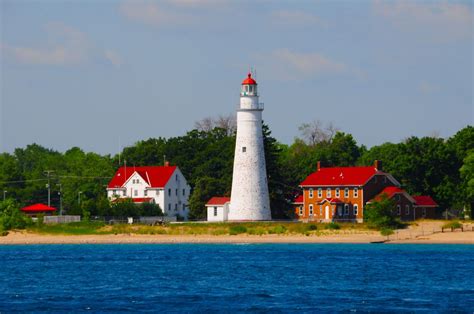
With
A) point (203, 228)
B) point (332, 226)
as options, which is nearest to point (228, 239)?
point (203, 228)

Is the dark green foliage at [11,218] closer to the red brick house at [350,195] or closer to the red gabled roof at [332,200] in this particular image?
the red brick house at [350,195]

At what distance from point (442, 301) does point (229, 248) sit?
120 ft

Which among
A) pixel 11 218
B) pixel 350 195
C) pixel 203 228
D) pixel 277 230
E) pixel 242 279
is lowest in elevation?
pixel 242 279

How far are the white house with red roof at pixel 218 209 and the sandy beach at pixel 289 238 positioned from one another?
30.4 ft

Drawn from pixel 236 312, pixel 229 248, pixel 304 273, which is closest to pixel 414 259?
pixel 304 273

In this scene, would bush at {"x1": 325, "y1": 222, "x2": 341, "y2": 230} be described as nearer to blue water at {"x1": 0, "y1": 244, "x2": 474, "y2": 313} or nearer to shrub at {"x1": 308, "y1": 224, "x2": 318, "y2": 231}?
shrub at {"x1": 308, "y1": 224, "x2": 318, "y2": 231}

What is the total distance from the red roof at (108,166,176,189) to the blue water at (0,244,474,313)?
23239mm

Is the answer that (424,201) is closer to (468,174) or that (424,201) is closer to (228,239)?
(468,174)

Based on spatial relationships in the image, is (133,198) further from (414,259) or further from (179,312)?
(179,312)

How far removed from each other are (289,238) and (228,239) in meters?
4.55

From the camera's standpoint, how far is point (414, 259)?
6756 cm

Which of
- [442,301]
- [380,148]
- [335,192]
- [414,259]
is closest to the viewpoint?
[442,301]

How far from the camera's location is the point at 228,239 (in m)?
85.6

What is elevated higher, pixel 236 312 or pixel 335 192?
pixel 335 192
